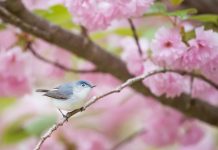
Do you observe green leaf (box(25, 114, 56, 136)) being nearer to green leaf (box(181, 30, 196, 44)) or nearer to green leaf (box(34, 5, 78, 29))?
green leaf (box(34, 5, 78, 29))

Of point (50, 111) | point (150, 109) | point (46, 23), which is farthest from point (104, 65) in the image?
point (50, 111)

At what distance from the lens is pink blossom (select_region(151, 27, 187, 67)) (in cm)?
105

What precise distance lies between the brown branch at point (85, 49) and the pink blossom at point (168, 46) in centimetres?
23

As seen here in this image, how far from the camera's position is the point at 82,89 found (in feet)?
3.30

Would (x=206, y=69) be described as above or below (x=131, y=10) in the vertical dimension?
below

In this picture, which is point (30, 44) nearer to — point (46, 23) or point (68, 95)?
point (46, 23)

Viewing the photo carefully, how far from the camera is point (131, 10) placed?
42.5 inches

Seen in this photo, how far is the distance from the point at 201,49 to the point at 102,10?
201 millimetres

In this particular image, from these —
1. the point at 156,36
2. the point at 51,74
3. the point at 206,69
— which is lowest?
the point at 206,69

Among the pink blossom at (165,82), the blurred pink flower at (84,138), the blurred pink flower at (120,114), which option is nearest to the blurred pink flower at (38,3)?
the pink blossom at (165,82)

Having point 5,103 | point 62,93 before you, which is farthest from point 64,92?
point 5,103

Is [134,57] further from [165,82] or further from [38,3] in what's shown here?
[38,3]

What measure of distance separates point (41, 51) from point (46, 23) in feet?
1.04

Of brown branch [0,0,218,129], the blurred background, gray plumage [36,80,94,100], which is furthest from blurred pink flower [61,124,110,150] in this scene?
gray plumage [36,80,94,100]
